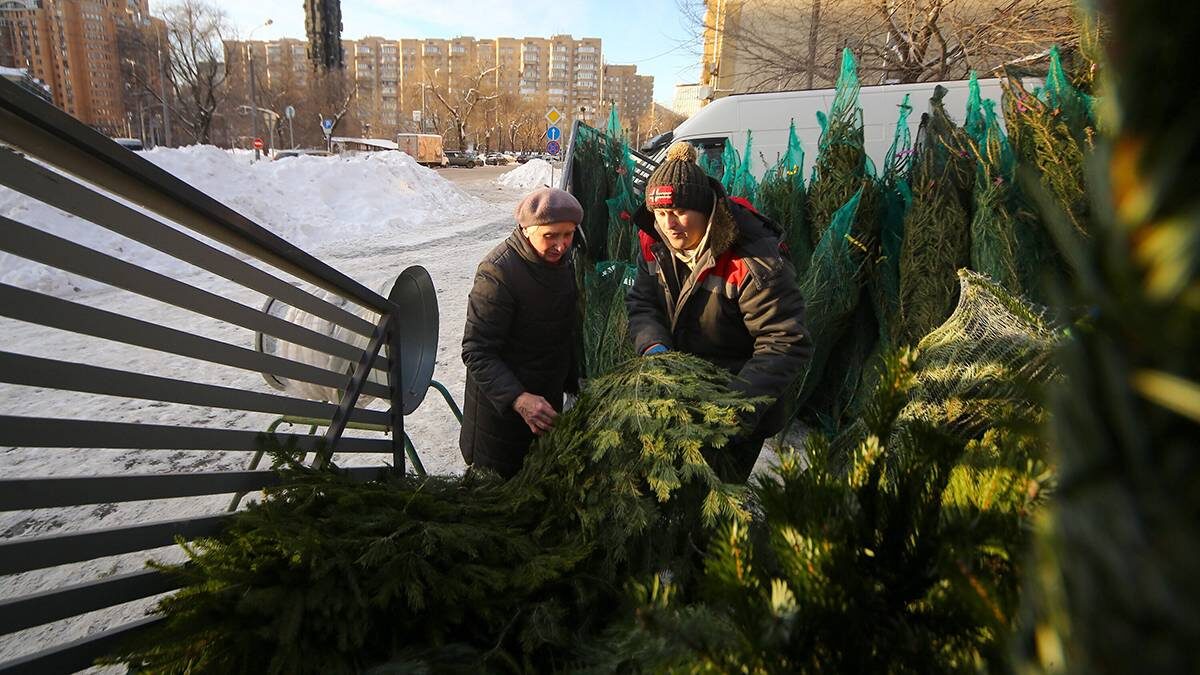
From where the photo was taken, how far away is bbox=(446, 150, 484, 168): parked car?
170 feet

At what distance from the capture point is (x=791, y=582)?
71cm

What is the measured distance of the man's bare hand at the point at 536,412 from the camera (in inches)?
87.2

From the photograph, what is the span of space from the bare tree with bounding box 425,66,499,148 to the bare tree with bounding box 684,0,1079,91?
48554 mm

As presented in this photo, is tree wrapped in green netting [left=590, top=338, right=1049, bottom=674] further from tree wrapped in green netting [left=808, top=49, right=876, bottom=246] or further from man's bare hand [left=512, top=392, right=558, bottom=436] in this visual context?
tree wrapped in green netting [left=808, top=49, right=876, bottom=246]

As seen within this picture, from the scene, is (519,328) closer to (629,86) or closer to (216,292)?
(216,292)

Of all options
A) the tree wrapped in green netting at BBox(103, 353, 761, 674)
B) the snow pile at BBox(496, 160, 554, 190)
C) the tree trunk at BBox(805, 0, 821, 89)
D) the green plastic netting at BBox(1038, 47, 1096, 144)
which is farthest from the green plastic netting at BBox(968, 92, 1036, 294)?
the snow pile at BBox(496, 160, 554, 190)

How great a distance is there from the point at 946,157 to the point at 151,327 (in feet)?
14.3

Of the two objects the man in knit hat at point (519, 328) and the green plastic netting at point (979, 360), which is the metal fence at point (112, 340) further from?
the green plastic netting at point (979, 360)

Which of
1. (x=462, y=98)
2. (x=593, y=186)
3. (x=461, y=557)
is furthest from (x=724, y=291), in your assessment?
(x=462, y=98)

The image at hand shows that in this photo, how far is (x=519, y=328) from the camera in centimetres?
287

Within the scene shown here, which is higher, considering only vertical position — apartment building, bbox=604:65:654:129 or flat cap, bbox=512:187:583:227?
apartment building, bbox=604:65:654:129

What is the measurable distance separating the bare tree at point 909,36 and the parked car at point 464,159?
38.7 m

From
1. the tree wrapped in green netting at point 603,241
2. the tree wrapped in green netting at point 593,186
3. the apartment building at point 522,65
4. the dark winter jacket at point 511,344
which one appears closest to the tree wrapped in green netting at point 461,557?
the dark winter jacket at point 511,344

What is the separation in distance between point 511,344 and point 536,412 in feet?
2.30
